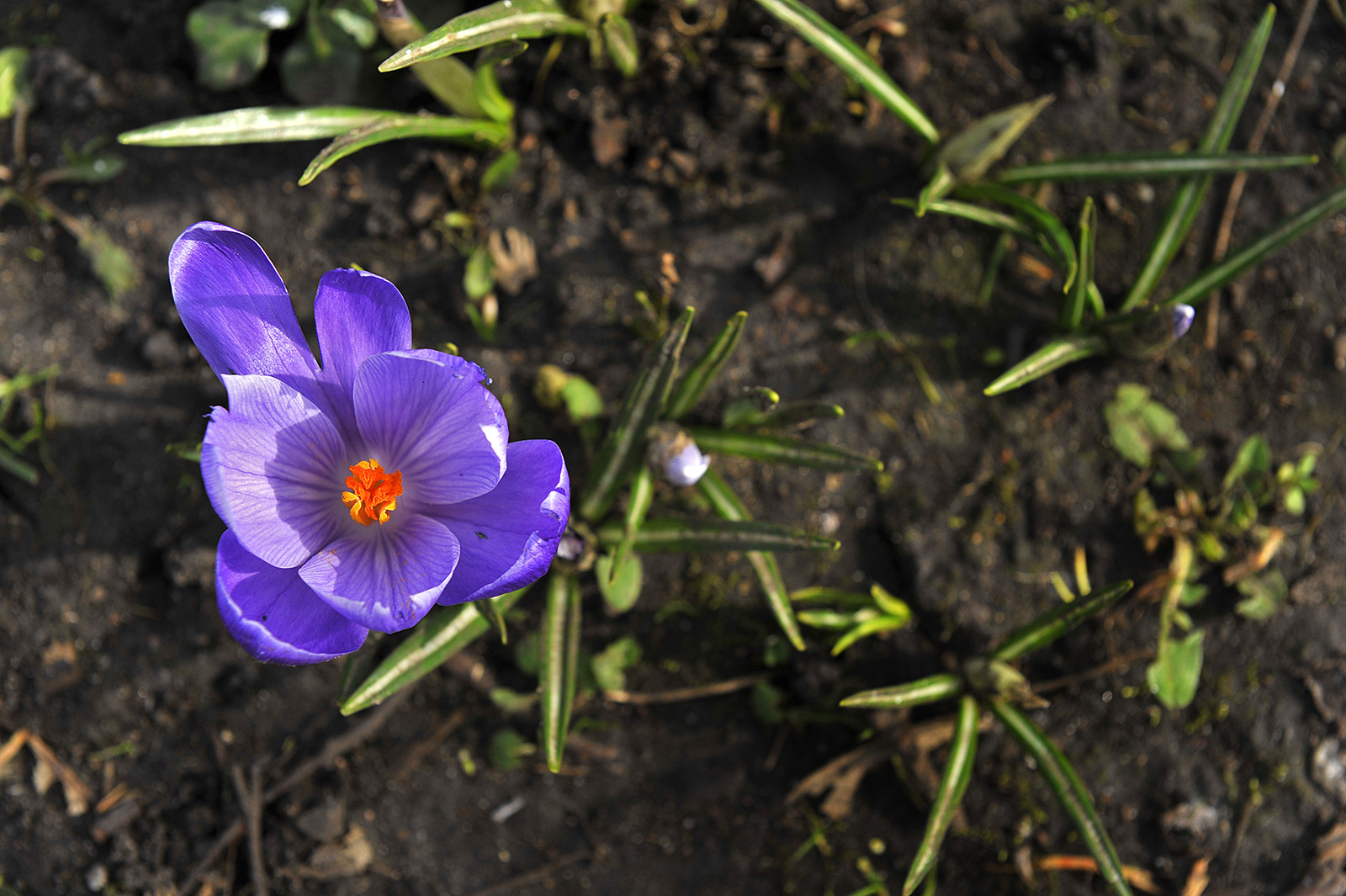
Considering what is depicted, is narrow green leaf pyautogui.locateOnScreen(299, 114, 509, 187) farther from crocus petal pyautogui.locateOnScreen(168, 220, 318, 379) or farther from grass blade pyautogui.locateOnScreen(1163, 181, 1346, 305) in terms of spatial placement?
grass blade pyautogui.locateOnScreen(1163, 181, 1346, 305)

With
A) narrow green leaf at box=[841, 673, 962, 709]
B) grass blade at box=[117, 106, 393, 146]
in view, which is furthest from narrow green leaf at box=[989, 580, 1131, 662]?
grass blade at box=[117, 106, 393, 146]

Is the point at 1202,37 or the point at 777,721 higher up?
the point at 1202,37

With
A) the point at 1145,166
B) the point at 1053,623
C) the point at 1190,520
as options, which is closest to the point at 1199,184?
the point at 1145,166

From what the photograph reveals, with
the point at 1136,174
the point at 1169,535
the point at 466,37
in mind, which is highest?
the point at 466,37

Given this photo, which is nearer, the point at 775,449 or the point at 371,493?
the point at 371,493

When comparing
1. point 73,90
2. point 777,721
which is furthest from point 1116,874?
point 73,90

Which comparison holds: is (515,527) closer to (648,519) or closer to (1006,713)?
(648,519)

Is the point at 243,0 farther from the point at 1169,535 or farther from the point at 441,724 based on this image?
the point at 1169,535
